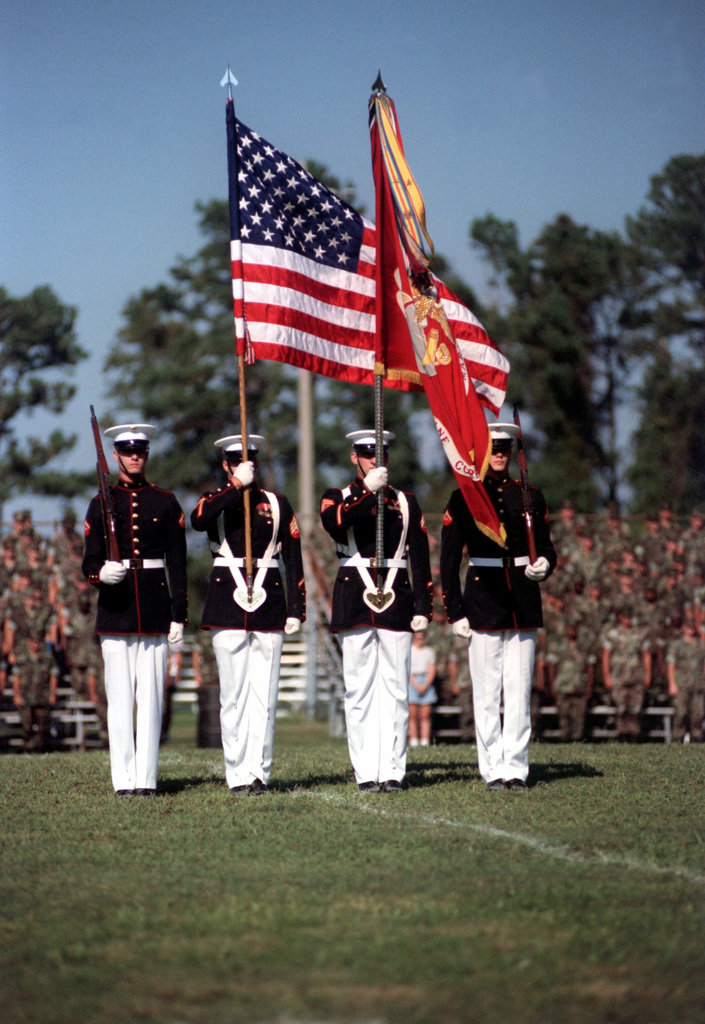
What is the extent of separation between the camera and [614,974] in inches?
180

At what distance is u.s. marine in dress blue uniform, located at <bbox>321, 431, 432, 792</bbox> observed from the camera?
8797 millimetres

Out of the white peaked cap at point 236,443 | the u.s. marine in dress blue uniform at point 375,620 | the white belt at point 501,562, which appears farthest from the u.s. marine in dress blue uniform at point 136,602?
the white belt at point 501,562

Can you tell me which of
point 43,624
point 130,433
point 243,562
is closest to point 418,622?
point 243,562

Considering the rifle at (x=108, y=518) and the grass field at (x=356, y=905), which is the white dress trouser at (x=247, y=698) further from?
the rifle at (x=108, y=518)

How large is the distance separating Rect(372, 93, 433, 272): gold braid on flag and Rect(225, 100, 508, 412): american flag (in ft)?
0.88

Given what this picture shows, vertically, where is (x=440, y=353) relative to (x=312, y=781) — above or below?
above

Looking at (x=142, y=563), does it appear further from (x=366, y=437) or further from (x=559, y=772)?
(x=559, y=772)

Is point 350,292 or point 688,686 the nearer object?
point 350,292

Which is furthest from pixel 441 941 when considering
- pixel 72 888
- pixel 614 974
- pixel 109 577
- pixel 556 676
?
pixel 556 676

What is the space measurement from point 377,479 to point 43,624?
32.6 feet

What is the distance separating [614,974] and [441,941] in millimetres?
647

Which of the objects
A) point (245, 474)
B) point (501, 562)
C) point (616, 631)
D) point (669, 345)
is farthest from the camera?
point (669, 345)

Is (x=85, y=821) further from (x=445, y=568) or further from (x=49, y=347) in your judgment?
(x=49, y=347)

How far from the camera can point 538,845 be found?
22.2 feet
